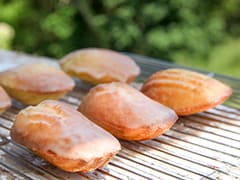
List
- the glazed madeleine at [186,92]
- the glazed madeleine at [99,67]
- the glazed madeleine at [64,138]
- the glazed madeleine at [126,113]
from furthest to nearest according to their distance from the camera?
the glazed madeleine at [99,67] → the glazed madeleine at [186,92] → the glazed madeleine at [126,113] → the glazed madeleine at [64,138]

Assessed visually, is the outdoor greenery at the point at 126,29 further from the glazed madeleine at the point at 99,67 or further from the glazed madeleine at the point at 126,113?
the glazed madeleine at the point at 126,113

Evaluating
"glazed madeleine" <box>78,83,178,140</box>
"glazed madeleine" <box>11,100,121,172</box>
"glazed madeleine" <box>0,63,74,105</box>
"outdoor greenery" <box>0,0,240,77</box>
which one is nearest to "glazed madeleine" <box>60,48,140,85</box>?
"glazed madeleine" <box>0,63,74,105</box>

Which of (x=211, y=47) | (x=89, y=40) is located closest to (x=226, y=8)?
(x=211, y=47)

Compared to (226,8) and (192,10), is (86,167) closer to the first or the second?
(192,10)

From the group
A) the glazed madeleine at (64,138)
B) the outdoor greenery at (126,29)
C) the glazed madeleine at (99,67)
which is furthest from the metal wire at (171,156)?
the outdoor greenery at (126,29)

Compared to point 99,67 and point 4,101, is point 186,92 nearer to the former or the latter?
point 99,67

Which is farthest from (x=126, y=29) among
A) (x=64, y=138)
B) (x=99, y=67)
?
(x=64, y=138)
